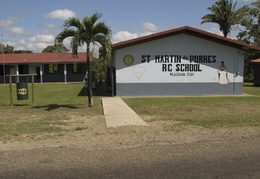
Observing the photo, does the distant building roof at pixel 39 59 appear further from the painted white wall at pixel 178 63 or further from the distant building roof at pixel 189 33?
the distant building roof at pixel 189 33

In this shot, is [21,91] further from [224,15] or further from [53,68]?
[224,15]

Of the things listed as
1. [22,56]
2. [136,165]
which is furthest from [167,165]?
[22,56]

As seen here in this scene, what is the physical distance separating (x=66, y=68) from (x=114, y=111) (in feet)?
82.1

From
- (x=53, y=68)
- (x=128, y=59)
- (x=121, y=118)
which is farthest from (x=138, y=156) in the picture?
(x=53, y=68)

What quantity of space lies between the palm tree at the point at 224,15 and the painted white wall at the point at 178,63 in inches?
645

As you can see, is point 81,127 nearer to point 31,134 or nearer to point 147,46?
point 31,134

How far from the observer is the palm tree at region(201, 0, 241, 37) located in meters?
33.1

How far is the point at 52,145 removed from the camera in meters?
6.12

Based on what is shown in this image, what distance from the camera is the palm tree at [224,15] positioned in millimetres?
33062

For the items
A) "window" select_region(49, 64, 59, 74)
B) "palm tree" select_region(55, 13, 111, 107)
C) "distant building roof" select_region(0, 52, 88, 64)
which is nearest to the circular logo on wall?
"palm tree" select_region(55, 13, 111, 107)

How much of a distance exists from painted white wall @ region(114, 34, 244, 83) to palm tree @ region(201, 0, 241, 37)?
1638cm

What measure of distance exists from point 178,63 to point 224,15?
18.7 metres

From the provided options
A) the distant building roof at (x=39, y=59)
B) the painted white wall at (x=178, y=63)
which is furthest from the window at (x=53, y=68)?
the painted white wall at (x=178, y=63)

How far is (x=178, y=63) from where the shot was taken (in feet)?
59.9
